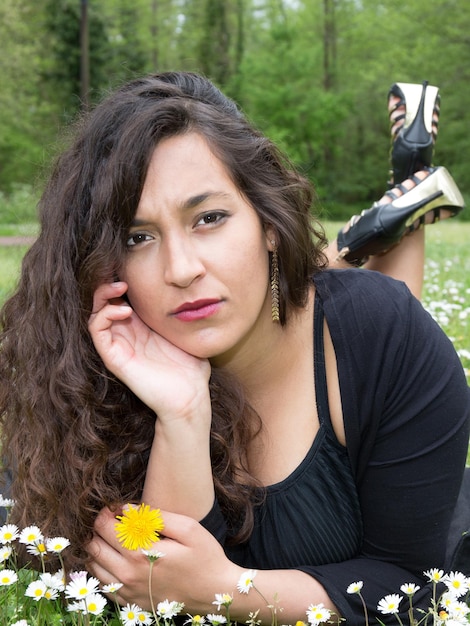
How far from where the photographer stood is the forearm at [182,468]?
2.21m

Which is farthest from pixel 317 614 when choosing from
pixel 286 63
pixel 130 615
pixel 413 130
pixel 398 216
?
pixel 286 63

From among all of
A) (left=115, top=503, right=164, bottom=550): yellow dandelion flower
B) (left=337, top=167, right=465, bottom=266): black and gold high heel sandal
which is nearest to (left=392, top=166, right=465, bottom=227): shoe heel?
(left=337, top=167, right=465, bottom=266): black and gold high heel sandal

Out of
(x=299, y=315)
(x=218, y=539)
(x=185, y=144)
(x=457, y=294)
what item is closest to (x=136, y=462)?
(x=218, y=539)

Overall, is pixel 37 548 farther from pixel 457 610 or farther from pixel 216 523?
pixel 457 610

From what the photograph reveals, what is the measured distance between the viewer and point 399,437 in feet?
7.68

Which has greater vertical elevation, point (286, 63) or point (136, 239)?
point (286, 63)

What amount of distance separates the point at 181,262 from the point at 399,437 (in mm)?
851

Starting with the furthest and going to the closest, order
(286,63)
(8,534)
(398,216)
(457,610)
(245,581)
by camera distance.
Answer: (286,63), (398,216), (8,534), (245,581), (457,610)

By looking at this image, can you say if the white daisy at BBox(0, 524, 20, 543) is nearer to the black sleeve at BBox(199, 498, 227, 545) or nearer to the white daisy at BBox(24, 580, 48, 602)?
the white daisy at BBox(24, 580, 48, 602)

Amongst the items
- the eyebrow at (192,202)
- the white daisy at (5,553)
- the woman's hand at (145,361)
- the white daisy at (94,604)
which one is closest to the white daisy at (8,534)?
the white daisy at (5,553)

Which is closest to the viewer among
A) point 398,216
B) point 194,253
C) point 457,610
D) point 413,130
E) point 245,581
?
point 457,610

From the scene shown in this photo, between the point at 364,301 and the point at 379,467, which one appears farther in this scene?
the point at 364,301

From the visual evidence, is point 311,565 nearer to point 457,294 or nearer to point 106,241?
point 106,241

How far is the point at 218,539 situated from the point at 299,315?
745mm
